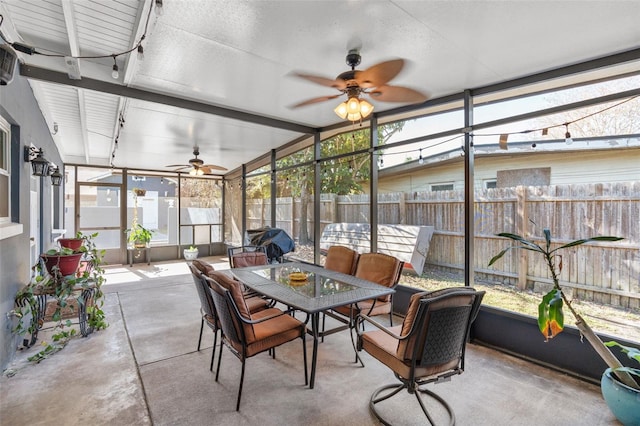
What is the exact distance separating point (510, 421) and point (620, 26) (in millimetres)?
2863

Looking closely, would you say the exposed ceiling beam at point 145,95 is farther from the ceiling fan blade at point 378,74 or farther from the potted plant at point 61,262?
the ceiling fan blade at point 378,74

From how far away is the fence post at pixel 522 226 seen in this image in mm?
3488

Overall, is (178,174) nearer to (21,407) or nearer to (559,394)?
(21,407)

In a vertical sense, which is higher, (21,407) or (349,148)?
(349,148)

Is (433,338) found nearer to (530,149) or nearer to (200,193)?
(530,149)

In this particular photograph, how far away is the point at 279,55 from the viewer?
2635 mm

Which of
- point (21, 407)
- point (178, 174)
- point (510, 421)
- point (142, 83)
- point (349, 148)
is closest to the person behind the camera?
point (510, 421)

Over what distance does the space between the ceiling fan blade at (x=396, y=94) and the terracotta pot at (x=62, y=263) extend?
11.6 ft

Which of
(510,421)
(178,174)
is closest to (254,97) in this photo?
(510,421)

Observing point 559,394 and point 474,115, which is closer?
point 559,394

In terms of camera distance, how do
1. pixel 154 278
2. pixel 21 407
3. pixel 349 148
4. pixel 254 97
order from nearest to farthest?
pixel 21 407 < pixel 254 97 < pixel 349 148 < pixel 154 278

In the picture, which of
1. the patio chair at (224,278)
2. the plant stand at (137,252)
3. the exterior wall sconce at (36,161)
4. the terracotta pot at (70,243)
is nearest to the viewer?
the patio chair at (224,278)

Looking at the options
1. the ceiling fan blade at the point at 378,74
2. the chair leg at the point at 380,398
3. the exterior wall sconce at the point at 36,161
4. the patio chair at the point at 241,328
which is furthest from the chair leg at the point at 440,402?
the exterior wall sconce at the point at 36,161

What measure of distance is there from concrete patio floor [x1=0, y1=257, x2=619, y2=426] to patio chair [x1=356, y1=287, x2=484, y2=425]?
1.32ft
